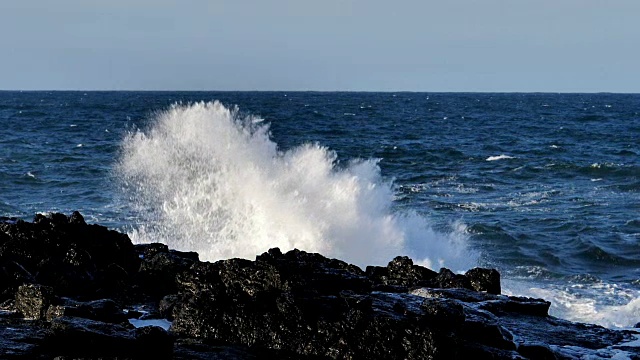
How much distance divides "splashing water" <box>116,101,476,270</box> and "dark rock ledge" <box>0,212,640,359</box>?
4969 millimetres

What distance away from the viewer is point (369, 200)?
805 inches

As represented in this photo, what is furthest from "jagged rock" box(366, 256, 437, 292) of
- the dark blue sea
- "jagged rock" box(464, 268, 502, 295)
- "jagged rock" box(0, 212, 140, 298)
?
"jagged rock" box(0, 212, 140, 298)

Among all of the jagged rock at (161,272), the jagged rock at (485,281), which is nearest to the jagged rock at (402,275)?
the jagged rock at (485,281)

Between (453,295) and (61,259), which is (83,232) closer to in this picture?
(61,259)

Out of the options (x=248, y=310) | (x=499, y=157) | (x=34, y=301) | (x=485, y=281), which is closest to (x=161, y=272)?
(x=34, y=301)

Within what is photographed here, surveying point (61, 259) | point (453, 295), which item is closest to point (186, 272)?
point (61, 259)

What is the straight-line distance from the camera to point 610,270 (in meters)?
17.4

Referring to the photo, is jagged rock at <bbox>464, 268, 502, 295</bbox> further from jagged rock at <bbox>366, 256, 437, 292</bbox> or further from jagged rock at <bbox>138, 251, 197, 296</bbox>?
jagged rock at <bbox>138, 251, 197, 296</bbox>

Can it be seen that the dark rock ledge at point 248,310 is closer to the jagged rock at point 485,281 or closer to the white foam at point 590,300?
the jagged rock at point 485,281

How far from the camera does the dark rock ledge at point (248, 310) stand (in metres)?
8.25

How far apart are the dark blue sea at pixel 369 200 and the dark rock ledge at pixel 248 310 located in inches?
156

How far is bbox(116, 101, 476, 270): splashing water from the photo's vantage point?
17641 mm

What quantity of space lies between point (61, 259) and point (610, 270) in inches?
441

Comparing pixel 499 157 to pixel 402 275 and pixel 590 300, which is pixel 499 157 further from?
pixel 402 275
